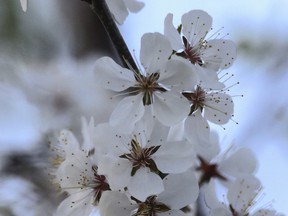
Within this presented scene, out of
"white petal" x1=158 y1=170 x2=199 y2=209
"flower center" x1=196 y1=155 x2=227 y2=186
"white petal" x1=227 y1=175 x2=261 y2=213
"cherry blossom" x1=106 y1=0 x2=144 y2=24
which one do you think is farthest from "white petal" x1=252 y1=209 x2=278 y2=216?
"cherry blossom" x1=106 y1=0 x2=144 y2=24

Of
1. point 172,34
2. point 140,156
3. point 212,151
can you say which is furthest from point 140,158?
point 212,151

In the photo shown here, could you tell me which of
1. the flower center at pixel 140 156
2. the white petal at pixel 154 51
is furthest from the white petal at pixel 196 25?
the flower center at pixel 140 156

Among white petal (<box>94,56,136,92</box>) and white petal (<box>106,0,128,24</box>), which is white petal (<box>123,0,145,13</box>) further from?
white petal (<box>94,56,136,92</box>)

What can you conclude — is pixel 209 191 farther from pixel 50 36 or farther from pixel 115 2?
pixel 50 36

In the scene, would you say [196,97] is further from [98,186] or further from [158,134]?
[98,186]

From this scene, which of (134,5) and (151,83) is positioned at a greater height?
(134,5)

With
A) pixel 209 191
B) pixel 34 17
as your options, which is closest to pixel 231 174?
pixel 209 191

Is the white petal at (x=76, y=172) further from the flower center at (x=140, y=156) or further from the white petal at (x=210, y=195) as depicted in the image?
the white petal at (x=210, y=195)
